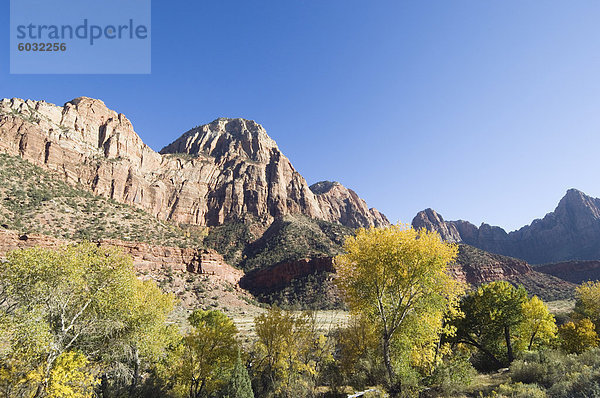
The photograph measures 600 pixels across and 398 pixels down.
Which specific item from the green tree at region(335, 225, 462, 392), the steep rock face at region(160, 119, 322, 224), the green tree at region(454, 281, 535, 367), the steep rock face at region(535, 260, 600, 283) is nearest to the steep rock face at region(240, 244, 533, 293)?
the steep rock face at region(535, 260, 600, 283)

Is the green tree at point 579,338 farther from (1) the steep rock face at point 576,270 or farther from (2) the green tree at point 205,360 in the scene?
(1) the steep rock face at point 576,270

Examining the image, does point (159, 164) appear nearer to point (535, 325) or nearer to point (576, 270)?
point (535, 325)

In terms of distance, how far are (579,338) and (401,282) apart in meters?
25.0

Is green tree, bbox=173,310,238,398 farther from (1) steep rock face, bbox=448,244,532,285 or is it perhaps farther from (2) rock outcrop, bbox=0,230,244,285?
(1) steep rock face, bbox=448,244,532,285

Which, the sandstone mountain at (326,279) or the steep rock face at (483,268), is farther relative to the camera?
the steep rock face at (483,268)

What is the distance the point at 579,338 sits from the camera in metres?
24.3

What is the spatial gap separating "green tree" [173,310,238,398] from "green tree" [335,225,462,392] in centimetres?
1337

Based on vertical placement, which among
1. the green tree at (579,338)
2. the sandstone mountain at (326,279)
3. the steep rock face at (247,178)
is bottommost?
the sandstone mountain at (326,279)

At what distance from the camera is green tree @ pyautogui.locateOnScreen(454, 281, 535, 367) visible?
2456cm

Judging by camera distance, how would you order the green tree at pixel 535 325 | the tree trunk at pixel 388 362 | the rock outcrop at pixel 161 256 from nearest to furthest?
the tree trunk at pixel 388 362, the green tree at pixel 535 325, the rock outcrop at pixel 161 256

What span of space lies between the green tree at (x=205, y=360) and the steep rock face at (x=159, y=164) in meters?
115

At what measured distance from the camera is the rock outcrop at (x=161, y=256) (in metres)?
60.8

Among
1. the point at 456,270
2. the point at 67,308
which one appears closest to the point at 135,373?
the point at 67,308

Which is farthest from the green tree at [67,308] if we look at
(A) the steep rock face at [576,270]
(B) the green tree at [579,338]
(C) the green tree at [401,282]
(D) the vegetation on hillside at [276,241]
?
(A) the steep rock face at [576,270]
